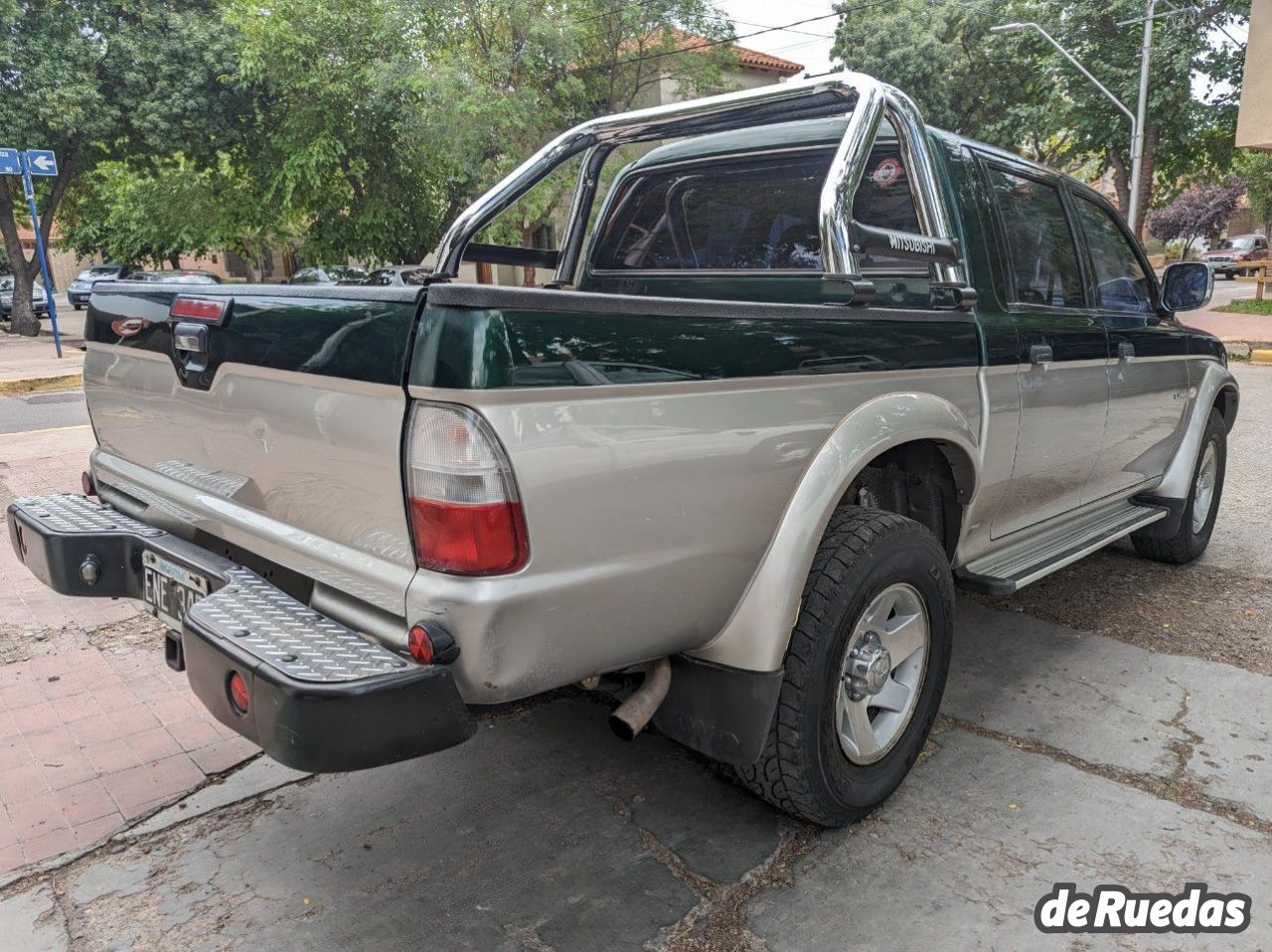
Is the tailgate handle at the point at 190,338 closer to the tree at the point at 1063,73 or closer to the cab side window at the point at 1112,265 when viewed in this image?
the cab side window at the point at 1112,265

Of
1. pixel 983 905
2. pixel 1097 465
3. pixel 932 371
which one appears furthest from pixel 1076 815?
pixel 1097 465

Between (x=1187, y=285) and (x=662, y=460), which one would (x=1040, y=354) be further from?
(x=662, y=460)

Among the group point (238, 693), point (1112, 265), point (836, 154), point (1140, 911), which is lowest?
point (1140, 911)

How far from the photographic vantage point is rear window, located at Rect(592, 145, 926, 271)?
130 inches

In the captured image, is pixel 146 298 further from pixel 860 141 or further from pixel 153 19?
pixel 153 19

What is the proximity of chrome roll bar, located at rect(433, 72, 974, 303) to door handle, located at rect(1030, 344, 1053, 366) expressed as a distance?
1.30ft

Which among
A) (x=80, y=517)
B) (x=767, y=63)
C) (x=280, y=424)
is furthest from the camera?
(x=767, y=63)

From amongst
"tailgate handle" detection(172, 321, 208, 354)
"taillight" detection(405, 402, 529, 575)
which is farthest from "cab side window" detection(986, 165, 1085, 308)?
"tailgate handle" detection(172, 321, 208, 354)

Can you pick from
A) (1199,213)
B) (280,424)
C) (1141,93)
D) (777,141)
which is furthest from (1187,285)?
(1199,213)

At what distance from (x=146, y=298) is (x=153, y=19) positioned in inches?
792

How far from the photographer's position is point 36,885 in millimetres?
2494

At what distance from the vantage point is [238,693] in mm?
1869

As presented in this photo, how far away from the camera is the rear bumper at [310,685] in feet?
5.78

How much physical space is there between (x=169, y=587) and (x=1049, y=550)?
Answer: 2.82 metres
